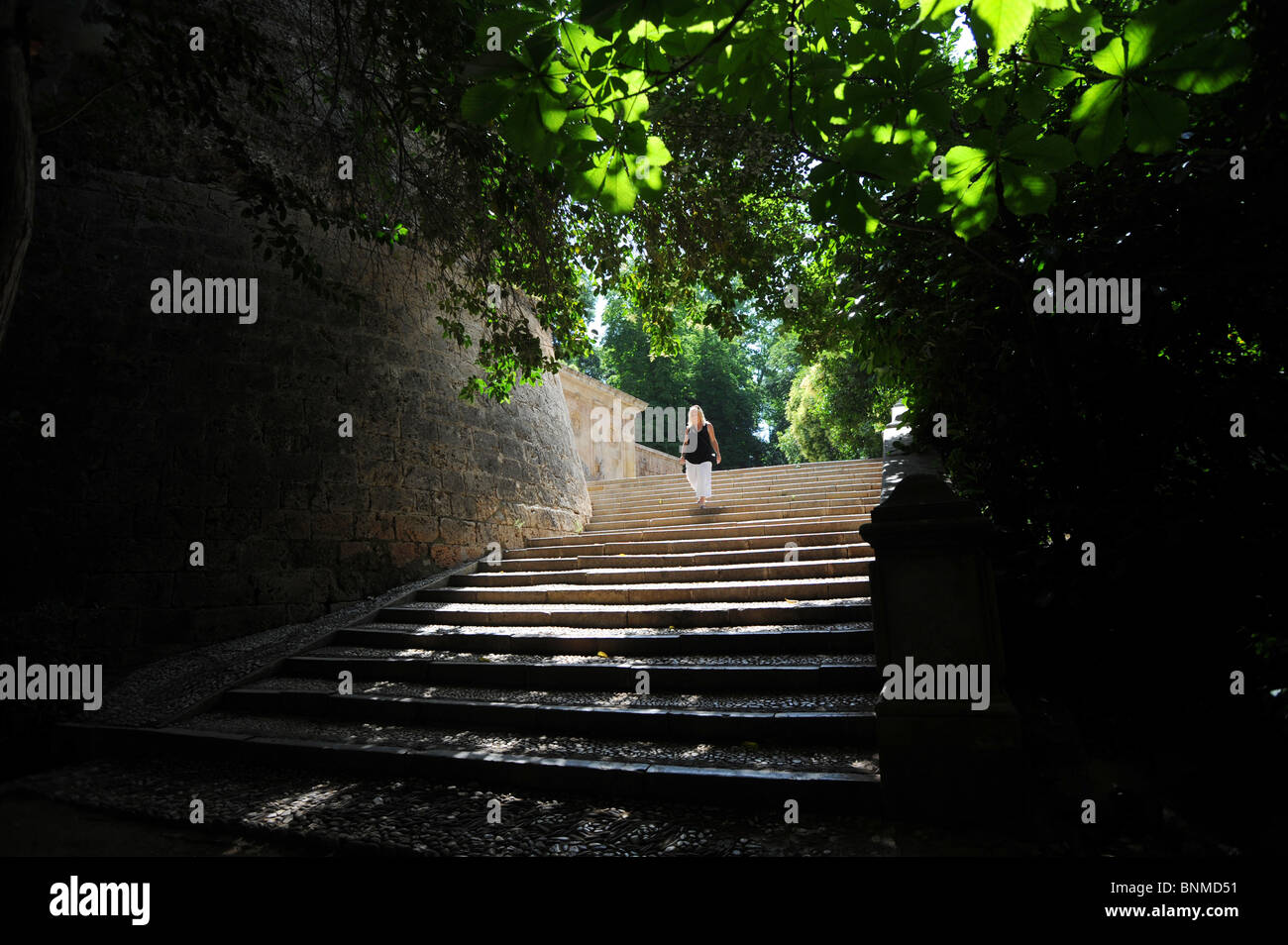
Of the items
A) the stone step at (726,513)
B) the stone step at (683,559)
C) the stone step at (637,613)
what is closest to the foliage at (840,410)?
the stone step at (726,513)

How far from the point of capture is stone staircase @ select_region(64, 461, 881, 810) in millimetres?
3459

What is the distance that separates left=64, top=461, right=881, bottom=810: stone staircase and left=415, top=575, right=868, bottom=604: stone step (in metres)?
0.02

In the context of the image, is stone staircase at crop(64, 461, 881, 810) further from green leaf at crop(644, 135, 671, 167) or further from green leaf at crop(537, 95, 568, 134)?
green leaf at crop(537, 95, 568, 134)

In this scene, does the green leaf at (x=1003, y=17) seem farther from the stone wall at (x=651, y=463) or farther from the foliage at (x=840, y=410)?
the stone wall at (x=651, y=463)

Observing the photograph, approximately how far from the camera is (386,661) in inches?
206

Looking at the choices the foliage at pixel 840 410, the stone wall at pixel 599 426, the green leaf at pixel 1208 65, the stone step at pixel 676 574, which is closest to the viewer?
the green leaf at pixel 1208 65

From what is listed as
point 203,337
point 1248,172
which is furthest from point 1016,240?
point 203,337

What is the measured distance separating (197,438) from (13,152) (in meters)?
4.06

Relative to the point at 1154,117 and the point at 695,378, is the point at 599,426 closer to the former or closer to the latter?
the point at 695,378

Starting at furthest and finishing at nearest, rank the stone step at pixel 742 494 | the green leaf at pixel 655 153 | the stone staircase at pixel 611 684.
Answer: the stone step at pixel 742 494 < the stone staircase at pixel 611 684 < the green leaf at pixel 655 153

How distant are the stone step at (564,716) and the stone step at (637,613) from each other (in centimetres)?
133

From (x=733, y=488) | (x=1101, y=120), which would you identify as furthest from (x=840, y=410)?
(x=1101, y=120)

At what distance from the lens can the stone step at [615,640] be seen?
14.8ft

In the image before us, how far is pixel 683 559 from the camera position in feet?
23.4
